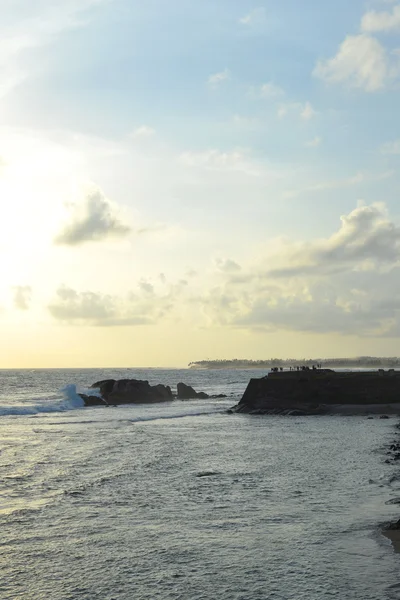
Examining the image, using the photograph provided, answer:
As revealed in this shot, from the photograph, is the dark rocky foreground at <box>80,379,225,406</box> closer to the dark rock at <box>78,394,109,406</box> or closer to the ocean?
Result: the dark rock at <box>78,394,109,406</box>

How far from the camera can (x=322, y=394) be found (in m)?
71.2

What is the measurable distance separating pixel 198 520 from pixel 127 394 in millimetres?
74952

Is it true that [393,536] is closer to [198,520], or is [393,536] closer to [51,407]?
[198,520]

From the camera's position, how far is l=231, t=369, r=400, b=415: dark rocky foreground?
68.4m

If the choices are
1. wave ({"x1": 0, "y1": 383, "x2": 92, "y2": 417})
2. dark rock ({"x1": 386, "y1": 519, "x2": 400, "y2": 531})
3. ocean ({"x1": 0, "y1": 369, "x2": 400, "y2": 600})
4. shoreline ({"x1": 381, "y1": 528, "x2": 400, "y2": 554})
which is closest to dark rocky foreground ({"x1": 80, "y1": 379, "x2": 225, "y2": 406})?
wave ({"x1": 0, "y1": 383, "x2": 92, "y2": 417})

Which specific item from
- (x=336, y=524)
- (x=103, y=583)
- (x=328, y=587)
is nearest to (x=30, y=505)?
(x=103, y=583)

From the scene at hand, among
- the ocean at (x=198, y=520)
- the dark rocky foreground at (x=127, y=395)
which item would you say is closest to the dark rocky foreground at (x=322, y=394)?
the dark rocky foreground at (x=127, y=395)

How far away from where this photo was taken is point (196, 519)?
20500 mm

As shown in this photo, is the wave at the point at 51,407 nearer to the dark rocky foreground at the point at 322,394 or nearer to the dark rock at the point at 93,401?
the dark rock at the point at 93,401

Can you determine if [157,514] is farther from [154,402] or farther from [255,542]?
[154,402]

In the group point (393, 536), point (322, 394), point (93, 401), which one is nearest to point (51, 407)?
point (93, 401)

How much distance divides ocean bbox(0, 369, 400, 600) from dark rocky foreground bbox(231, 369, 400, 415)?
26927 mm

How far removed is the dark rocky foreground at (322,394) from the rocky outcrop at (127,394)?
2490cm

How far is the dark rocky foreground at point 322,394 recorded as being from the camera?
6844 centimetres
